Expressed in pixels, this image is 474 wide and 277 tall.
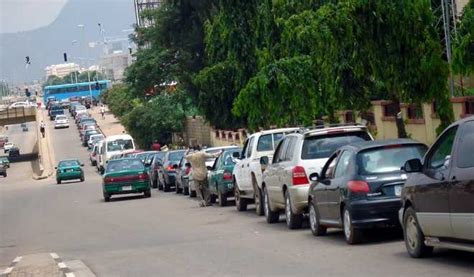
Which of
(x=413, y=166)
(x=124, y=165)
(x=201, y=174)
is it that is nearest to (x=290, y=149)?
(x=413, y=166)

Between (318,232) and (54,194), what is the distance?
32701 millimetres

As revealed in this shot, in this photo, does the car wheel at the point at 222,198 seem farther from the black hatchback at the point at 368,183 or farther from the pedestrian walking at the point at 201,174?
the black hatchback at the point at 368,183

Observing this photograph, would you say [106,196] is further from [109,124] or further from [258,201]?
[109,124]

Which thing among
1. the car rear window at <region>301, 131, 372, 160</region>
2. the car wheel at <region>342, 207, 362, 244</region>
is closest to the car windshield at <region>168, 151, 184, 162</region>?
the car rear window at <region>301, 131, 372, 160</region>

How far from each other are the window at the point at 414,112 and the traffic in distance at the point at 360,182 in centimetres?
598

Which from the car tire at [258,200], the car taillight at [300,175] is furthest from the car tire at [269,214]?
the car taillight at [300,175]

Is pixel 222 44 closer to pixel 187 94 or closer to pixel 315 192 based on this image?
pixel 187 94

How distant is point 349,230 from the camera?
17844 mm

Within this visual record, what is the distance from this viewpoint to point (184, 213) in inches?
1198

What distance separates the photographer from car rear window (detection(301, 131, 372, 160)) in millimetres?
21062

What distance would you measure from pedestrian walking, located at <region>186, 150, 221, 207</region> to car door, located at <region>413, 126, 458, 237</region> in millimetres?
18499

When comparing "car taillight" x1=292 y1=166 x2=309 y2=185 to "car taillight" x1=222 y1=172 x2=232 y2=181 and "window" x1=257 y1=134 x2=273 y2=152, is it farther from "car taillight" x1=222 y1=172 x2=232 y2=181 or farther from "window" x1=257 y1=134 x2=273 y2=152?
"car taillight" x1=222 y1=172 x2=232 y2=181

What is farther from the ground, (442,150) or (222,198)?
(442,150)

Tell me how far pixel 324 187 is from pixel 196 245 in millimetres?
3027
